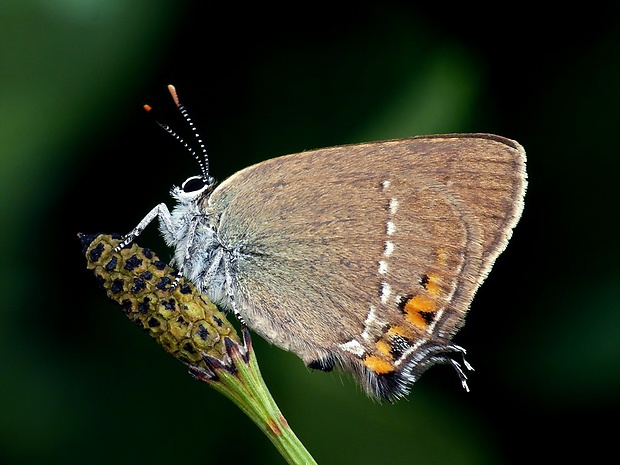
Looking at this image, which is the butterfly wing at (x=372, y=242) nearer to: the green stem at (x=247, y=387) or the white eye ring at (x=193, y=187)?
the white eye ring at (x=193, y=187)

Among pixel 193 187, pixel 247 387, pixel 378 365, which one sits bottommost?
pixel 378 365

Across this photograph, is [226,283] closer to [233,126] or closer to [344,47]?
[233,126]

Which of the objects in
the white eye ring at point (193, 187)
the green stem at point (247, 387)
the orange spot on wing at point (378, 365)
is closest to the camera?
the green stem at point (247, 387)

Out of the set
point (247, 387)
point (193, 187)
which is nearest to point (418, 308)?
point (247, 387)

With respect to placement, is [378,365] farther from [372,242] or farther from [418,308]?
[372,242]

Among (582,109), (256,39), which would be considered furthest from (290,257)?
(582,109)

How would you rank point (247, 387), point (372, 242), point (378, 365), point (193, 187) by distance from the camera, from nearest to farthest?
point (247, 387) < point (378, 365) < point (372, 242) < point (193, 187)

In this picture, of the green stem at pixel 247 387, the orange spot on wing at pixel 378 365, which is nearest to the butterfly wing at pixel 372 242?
the orange spot on wing at pixel 378 365
